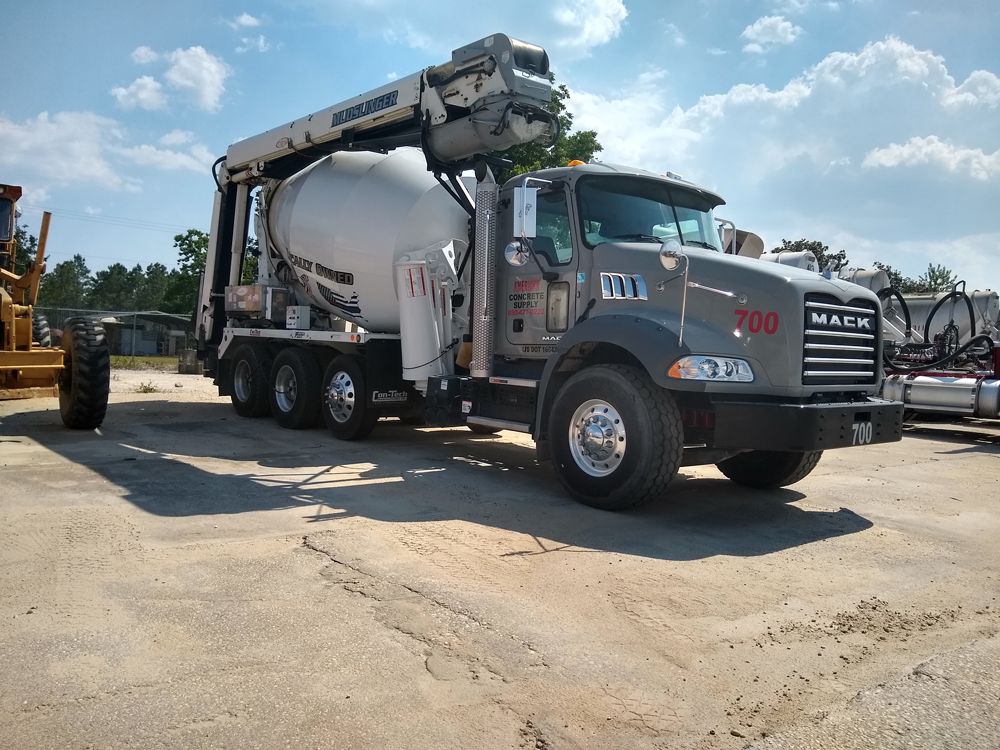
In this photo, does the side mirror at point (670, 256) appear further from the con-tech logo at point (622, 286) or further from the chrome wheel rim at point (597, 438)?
the chrome wheel rim at point (597, 438)

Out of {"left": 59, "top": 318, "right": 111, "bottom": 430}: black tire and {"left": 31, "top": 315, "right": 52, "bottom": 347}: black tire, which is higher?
{"left": 31, "top": 315, "right": 52, "bottom": 347}: black tire

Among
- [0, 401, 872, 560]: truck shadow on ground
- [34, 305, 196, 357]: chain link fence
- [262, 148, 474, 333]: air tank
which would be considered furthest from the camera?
[34, 305, 196, 357]: chain link fence

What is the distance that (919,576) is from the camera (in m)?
4.96

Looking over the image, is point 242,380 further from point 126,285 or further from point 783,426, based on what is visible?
point 126,285

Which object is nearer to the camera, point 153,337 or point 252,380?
point 252,380

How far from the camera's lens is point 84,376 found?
9484mm

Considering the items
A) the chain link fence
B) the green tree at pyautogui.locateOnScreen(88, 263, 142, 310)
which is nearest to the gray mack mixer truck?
the chain link fence

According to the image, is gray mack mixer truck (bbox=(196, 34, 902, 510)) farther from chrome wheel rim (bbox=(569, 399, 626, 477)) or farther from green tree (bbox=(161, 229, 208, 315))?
green tree (bbox=(161, 229, 208, 315))

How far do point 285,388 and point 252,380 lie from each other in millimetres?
778

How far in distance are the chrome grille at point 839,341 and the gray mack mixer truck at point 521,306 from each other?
0.07ft

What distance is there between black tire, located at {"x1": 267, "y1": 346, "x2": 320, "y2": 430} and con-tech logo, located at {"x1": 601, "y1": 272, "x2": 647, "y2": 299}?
496cm

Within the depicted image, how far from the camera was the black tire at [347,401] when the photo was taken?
9.70 meters

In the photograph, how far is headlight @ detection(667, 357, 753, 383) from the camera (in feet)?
19.5

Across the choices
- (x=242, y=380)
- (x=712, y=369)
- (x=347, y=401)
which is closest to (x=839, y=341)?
(x=712, y=369)
